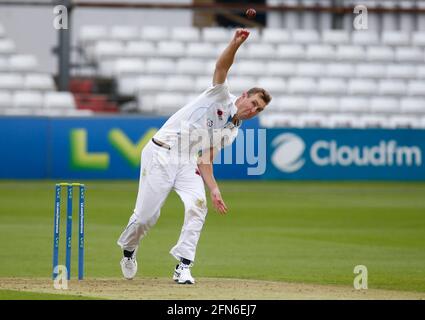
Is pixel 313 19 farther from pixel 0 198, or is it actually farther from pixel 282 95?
pixel 0 198

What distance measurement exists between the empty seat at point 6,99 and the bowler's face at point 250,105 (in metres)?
18.2

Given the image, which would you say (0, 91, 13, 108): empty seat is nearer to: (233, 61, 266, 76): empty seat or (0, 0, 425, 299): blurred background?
(0, 0, 425, 299): blurred background

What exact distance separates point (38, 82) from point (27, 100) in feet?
3.44

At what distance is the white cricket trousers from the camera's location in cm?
1013

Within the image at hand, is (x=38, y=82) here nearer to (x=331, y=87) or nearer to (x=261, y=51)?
(x=261, y=51)

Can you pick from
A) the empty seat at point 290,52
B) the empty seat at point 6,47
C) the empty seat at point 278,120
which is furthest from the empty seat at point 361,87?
the empty seat at point 6,47

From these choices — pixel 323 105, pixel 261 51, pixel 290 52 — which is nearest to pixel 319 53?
pixel 290 52

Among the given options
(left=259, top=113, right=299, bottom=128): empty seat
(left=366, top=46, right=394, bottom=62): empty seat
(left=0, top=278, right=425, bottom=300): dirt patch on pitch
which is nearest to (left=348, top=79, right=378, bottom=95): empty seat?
(left=366, top=46, right=394, bottom=62): empty seat

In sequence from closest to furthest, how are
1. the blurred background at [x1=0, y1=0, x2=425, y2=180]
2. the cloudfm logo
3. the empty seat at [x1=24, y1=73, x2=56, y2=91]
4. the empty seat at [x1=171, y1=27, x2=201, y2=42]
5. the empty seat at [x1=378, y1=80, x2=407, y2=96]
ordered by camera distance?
1. the blurred background at [x1=0, y1=0, x2=425, y2=180]
2. the cloudfm logo
3. the empty seat at [x1=24, y1=73, x2=56, y2=91]
4. the empty seat at [x1=171, y1=27, x2=201, y2=42]
5. the empty seat at [x1=378, y1=80, x2=407, y2=96]

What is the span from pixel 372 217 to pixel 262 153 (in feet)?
23.8

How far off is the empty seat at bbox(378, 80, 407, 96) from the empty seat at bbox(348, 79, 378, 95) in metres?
0.18

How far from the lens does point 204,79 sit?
29750mm

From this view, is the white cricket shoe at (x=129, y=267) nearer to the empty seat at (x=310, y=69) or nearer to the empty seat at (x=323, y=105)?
the empty seat at (x=323, y=105)
